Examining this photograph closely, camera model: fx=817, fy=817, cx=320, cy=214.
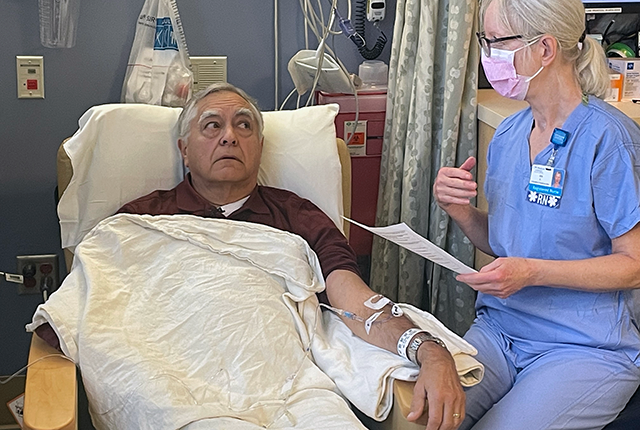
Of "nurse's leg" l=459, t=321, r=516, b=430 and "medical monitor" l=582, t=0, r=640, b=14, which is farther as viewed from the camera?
"medical monitor" l=582, t=0, r=640, b=14

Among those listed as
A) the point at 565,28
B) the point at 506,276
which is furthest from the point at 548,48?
the point at 506,276

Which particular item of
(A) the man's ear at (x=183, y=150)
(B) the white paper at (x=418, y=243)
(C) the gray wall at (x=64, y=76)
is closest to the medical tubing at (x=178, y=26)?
(C) the gray wall at (x=64, y=76)

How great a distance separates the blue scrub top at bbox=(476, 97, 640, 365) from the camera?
1.71 meters

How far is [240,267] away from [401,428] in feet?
1.87

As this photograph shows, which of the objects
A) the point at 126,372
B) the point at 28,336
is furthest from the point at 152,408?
the point at 28,336

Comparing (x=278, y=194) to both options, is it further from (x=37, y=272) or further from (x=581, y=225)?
(x=37, y=272)

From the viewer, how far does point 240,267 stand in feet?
6.49

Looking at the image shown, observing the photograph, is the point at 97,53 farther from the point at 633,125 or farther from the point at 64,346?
the point at 633,125

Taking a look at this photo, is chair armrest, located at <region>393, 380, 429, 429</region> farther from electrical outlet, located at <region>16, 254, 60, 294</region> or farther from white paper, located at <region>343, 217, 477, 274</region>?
electrical outlet, located at <region>16, 254, 60, 294</region>

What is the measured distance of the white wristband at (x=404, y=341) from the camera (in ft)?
5.74

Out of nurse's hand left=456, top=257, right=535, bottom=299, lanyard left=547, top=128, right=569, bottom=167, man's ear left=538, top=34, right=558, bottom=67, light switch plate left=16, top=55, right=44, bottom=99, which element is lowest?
nurse's hand left=456, top=257, right=535, bottom=299

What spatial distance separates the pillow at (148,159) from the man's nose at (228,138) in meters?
0.16

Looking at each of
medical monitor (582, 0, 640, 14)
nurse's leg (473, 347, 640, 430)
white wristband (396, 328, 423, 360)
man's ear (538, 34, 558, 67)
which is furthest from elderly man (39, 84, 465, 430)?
medical monitor (582, 0, 640, 14)

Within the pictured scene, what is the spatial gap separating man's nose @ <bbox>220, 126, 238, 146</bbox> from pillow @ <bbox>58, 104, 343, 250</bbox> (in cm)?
16
